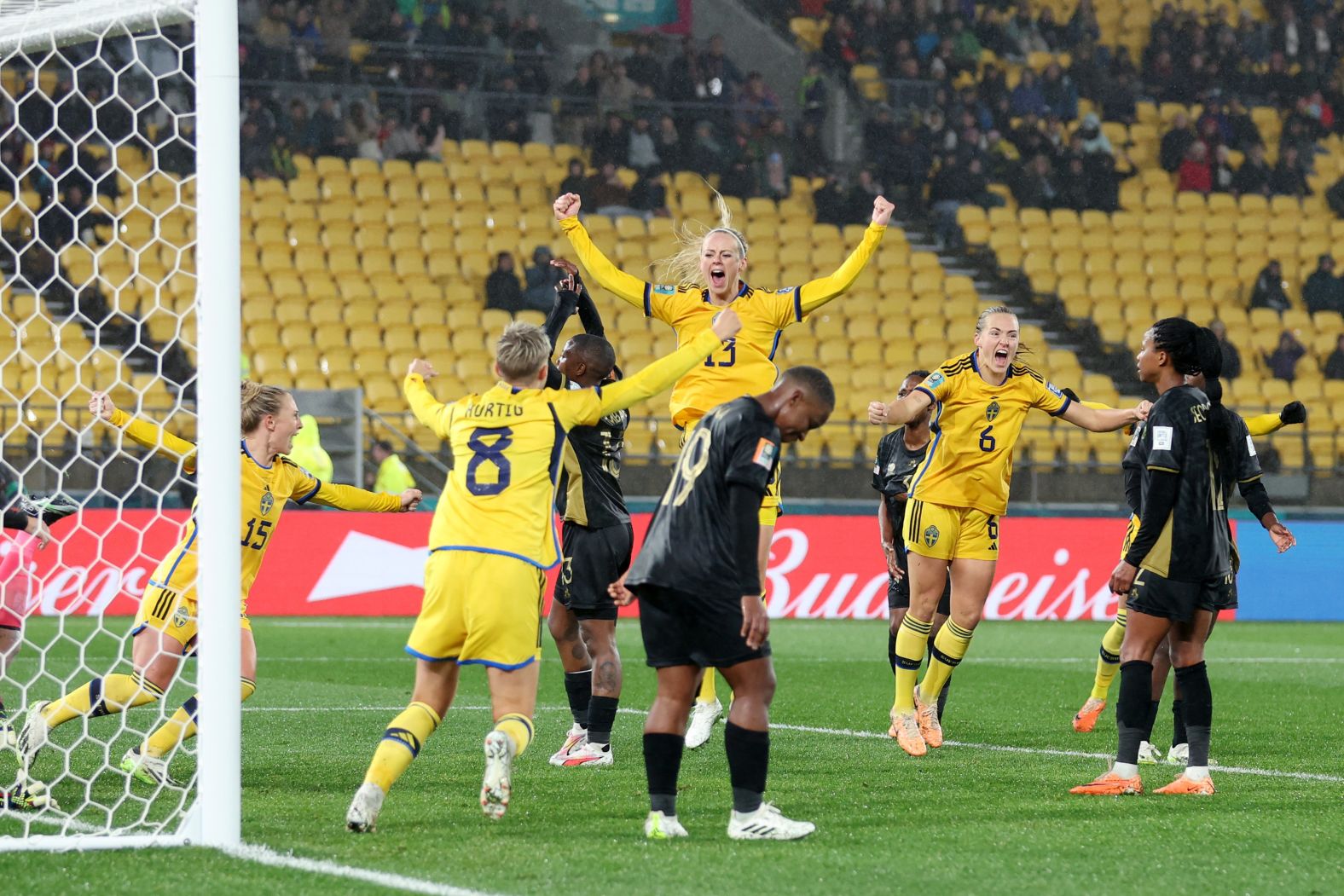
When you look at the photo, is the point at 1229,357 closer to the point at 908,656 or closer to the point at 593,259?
the point at 908,656

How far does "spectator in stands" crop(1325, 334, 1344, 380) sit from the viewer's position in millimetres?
24453

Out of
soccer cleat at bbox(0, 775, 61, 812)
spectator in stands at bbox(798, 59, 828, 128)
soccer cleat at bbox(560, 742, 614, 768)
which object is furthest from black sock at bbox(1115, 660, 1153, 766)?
spectator in stands at bbox(798, 59, 828, 128)

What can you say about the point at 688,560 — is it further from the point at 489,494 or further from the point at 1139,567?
the point at 1139,567

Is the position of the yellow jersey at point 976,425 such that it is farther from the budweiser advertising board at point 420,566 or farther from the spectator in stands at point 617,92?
the spectator in stands at point 617,92

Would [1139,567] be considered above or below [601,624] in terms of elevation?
above

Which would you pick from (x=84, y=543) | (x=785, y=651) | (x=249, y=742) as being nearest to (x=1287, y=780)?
(x=249, y=742)

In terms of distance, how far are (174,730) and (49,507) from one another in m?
1.24

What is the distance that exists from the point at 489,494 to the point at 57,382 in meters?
14.9

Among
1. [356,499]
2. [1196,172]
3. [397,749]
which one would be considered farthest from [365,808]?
[1196,172]

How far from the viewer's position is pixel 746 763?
5703 mm

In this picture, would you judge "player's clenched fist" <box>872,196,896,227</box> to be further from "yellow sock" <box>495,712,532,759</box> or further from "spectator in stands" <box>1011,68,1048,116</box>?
"spectator in stands" <box>1011,68,1048,116</box>

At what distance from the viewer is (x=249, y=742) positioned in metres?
8.36

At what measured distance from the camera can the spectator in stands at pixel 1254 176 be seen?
26641mm

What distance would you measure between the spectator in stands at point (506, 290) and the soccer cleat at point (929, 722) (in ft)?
46.5
